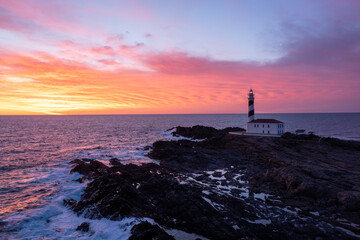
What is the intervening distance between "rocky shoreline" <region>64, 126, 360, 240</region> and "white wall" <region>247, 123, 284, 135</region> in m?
16.6

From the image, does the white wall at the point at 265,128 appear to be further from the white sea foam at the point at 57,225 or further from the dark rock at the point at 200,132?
the white sea foam at the point at 57,225

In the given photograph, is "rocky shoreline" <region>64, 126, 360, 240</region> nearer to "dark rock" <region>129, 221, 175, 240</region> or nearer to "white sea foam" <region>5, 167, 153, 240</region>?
"dark rock" <region>129, 221, 175, 240</region>

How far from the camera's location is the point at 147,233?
12594mm

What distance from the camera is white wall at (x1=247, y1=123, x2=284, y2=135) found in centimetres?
4850

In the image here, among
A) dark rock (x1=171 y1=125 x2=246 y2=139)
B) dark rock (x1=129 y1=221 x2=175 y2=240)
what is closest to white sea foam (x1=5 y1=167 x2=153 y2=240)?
dark rock (x1=129 y1=221 x2=175 y2=240)

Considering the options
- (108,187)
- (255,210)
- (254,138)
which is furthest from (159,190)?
(254,138)

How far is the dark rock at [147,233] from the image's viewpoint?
1231cm

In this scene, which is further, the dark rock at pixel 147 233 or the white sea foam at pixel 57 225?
the white sea foam at pixel 57 225

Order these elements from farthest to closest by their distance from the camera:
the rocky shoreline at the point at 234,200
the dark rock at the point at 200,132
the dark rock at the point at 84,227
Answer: the dark rock at the point at 200,132
the dark rock at the point at 84,227
the rocky shoreline at the point at 234,200

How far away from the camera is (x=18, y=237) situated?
551 inches

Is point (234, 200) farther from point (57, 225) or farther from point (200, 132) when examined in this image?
point (200, 132)

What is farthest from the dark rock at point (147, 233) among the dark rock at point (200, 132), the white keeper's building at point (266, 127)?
the dark rock at point (200, 132)

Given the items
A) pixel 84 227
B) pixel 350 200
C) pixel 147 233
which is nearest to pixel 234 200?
pixel 147 233

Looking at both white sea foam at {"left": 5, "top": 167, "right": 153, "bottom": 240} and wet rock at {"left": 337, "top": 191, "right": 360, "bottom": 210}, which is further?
wet rock at {"left": 337, "top": 191, "right": 360, "bottom": 210}
